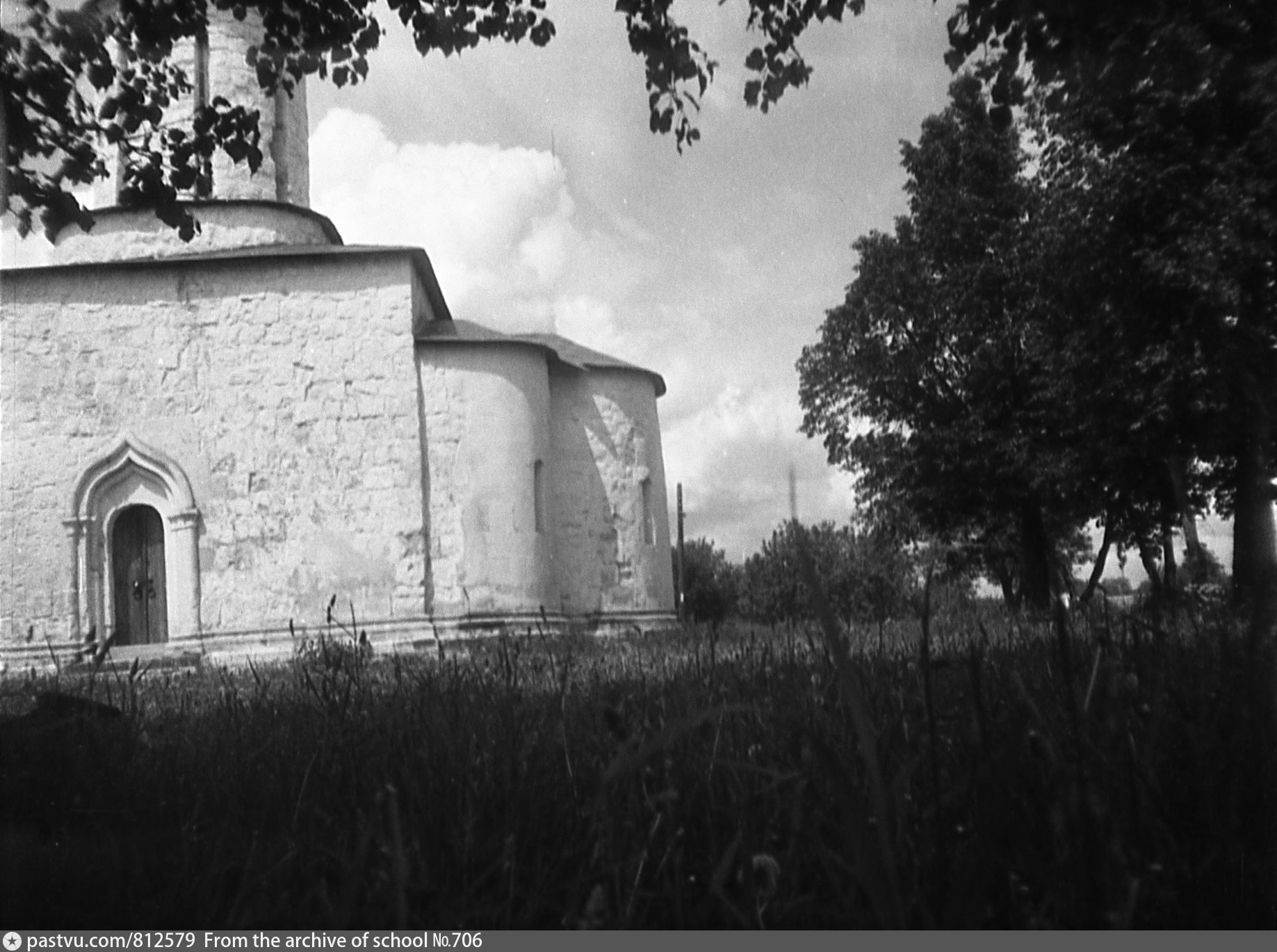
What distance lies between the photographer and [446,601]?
18562 mm

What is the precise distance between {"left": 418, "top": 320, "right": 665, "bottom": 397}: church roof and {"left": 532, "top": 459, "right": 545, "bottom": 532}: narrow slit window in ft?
7.15

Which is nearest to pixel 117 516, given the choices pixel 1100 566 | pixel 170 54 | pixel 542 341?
pixel 542 341

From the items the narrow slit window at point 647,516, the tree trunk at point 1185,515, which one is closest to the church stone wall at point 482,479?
the narrow slit window at point 647,516

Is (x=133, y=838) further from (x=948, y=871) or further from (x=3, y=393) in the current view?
(x=3, y=393)

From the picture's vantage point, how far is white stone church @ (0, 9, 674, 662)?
60.9ft

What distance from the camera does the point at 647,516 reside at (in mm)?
21922

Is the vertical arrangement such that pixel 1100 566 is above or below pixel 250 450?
below

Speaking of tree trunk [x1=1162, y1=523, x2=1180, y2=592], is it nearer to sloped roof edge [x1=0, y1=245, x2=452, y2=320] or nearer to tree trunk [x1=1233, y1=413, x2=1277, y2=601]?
tree trunk [x1=1233, y1=413, x2=1277, y2=601]

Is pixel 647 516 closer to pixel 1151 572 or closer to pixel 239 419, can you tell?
pixel 239 419

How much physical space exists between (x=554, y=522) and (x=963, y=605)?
14147 millimetres

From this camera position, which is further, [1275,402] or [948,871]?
[1275,402]

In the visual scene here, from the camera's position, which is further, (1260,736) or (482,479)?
(482,479)

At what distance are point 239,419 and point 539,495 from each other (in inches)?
206

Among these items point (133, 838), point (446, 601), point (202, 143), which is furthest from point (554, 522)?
point (133, 838)
